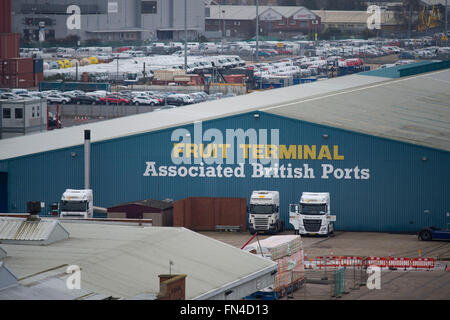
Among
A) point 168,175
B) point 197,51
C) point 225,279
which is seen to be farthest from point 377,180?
point 197,51

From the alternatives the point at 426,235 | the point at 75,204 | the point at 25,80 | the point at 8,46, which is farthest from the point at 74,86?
the point at 426,235

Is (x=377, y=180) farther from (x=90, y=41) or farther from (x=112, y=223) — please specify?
(x=90, y=41)

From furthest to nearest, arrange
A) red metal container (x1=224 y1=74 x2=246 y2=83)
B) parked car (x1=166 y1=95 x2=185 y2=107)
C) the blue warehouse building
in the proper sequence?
1. red metal container (x1=224 y1=74 x2=246 y2=83)
2. parked car (x1=166 y1=95 x2=185 y2=107)
3. the blue warehouse building

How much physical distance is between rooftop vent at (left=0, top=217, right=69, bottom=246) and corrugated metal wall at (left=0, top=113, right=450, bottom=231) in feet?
62.3

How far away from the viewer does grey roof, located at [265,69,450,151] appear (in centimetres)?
4872

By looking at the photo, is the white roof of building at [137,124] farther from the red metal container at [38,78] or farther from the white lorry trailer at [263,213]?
the red metal container at [38,78]

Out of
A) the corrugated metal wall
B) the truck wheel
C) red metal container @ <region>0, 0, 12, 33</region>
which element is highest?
red metal container @ <region>0, 0, 12, 33</region>

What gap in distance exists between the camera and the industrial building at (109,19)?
537ft

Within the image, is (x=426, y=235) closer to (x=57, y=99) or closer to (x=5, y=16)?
(x=57, y=99)

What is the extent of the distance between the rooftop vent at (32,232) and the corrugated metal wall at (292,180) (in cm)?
1898

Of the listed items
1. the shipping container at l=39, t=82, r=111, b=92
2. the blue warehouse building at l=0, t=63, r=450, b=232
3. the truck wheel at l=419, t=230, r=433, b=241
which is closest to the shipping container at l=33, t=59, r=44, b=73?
the shipping container at l=39, t=82, r=111, b=92

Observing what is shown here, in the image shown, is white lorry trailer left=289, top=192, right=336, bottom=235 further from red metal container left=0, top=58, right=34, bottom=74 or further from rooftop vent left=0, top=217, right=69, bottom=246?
red metal container left=0, top=58, right=34, bottom=74

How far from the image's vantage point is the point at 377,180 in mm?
46906

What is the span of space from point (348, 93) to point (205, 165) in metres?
17.1
